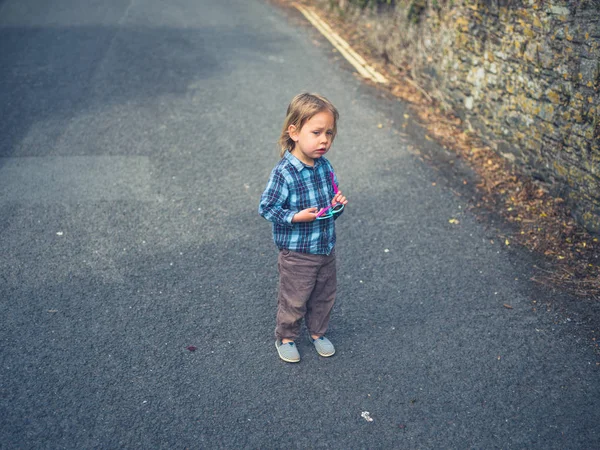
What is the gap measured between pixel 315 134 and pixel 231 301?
1.67 metres

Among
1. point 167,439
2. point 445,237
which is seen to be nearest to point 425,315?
point 445,237

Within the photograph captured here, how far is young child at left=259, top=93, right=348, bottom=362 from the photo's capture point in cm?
342

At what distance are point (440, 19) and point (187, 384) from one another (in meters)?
6.71

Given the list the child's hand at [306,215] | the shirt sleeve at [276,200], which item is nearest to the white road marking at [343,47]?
the shirt sleeve at [276,200]

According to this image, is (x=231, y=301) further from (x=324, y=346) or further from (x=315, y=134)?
(x=315, y=134)

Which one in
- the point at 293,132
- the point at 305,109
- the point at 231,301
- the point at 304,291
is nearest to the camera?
the point at 305,109

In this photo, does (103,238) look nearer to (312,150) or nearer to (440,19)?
(312,150)

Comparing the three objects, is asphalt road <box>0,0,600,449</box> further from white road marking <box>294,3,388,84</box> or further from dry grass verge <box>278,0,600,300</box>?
white road marking <box>294,3,388,84</box>

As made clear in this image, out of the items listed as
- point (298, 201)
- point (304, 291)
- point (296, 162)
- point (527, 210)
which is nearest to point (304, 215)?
point (298, 201)

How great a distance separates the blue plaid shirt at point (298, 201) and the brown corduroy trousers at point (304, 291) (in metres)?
0.08

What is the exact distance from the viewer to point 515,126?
6.54 metres

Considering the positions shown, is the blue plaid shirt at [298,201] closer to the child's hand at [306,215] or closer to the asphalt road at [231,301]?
the child's hand at [306,215]

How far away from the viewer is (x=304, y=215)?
11.1 feet

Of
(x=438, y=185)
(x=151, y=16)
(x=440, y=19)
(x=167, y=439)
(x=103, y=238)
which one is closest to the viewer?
(x=167, y=439)
